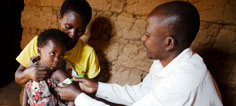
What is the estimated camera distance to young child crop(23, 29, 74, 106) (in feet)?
4.85

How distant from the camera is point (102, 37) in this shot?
227 centimetres

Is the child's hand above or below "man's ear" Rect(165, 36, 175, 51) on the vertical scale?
below

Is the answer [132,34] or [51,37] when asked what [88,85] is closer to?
[51,37]

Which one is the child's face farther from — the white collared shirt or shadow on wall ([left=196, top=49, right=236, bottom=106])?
shadow on wall ([left=196, top=49, right=236, bottom=106])

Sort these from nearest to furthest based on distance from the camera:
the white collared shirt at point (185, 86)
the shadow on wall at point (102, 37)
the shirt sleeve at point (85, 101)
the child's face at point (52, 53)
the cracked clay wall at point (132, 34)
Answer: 1. the white collared shirt at point (185, 86)
2. the shirt sleeve at point (85, 101)
3. the child's face at point (52, 53)
4. the cracked clay wall at point (132, 34)
5. the shadow on wall at point (102, 37)

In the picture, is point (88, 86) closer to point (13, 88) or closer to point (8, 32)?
point (13, 88)

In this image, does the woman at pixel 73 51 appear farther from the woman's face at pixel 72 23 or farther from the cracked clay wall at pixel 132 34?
the cracked clay wall at pixel 132 34

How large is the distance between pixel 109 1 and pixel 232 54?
1.54m

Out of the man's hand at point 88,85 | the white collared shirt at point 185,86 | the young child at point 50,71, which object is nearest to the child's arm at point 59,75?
the young child at point 50,71

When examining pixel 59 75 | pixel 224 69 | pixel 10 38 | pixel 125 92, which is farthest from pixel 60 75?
pixel 10 38

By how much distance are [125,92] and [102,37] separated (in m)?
0.92

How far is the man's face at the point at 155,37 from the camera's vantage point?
1.12 m

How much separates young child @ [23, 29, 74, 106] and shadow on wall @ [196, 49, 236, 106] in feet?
4.93

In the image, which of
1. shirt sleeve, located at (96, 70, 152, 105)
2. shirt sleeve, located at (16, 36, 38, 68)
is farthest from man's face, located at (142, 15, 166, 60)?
shirt sleeve, located at (16, 36, 38, 68)
